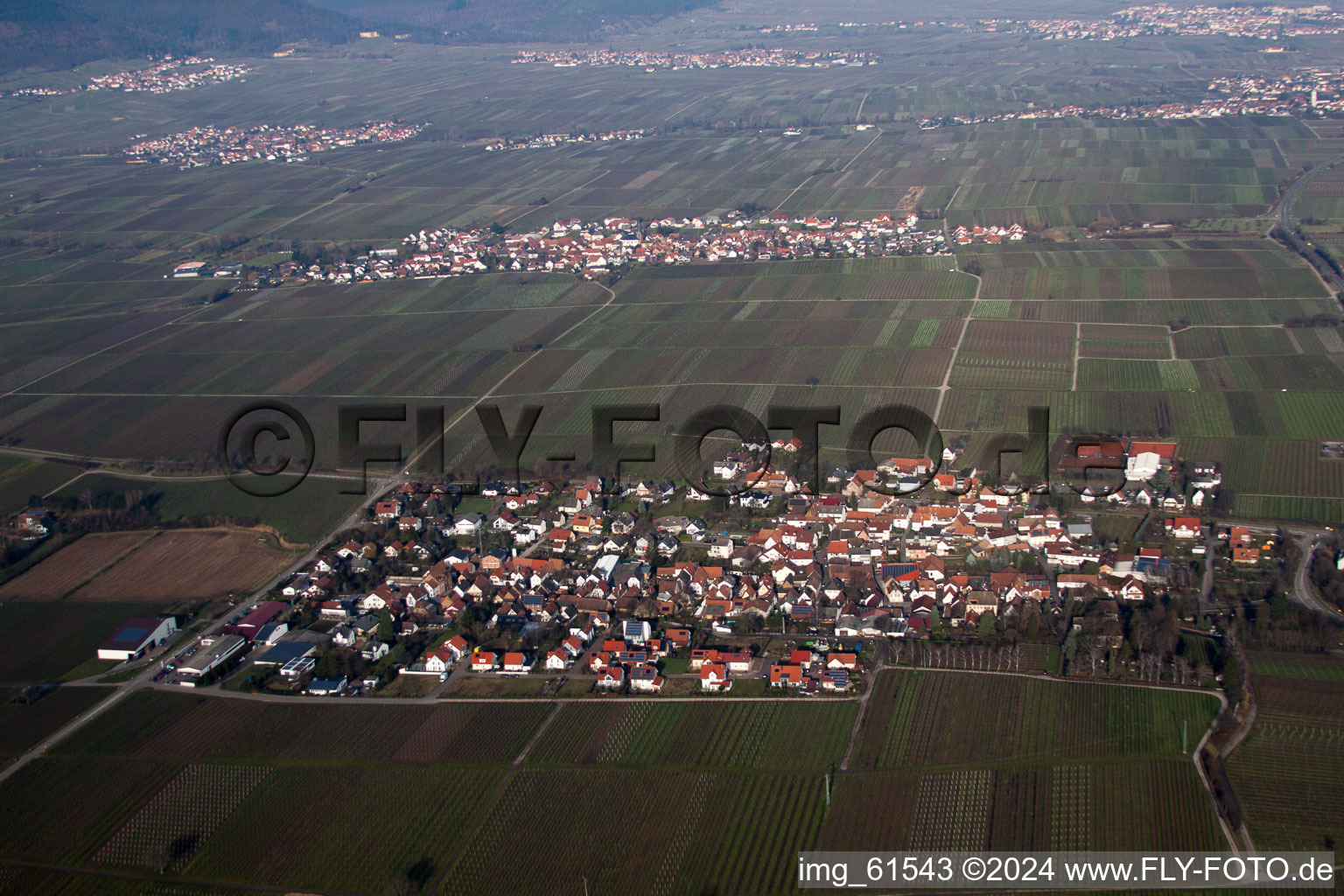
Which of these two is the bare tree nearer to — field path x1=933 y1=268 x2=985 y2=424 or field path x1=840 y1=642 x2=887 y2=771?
field path x1=840 y1=642 x2=887 y2=771

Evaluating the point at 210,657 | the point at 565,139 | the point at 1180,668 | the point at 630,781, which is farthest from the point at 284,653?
the point at 565,139

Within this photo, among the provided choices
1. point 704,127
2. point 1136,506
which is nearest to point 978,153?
point 704,127

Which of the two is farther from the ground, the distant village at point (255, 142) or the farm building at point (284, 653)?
the distant village at point (255, 142)

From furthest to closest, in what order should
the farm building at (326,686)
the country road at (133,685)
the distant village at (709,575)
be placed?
the distant village at (709,575)
the farm building at (326,686)
the country road at (133,685)

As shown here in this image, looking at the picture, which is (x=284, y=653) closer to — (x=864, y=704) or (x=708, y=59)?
(x=864, y=704)

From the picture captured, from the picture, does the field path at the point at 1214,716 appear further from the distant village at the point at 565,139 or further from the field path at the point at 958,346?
the distant village at the point at 565,139

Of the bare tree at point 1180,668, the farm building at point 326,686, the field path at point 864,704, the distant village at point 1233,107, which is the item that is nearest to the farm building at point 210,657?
the farm building at point 326,686

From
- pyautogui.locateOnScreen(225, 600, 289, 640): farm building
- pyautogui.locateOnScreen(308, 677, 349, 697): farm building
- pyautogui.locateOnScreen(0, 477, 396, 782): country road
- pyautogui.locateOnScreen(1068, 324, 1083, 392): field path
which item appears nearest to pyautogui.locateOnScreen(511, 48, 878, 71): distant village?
pyautogui.locateOnScreen(1068, 324, 1083, 392): field path
